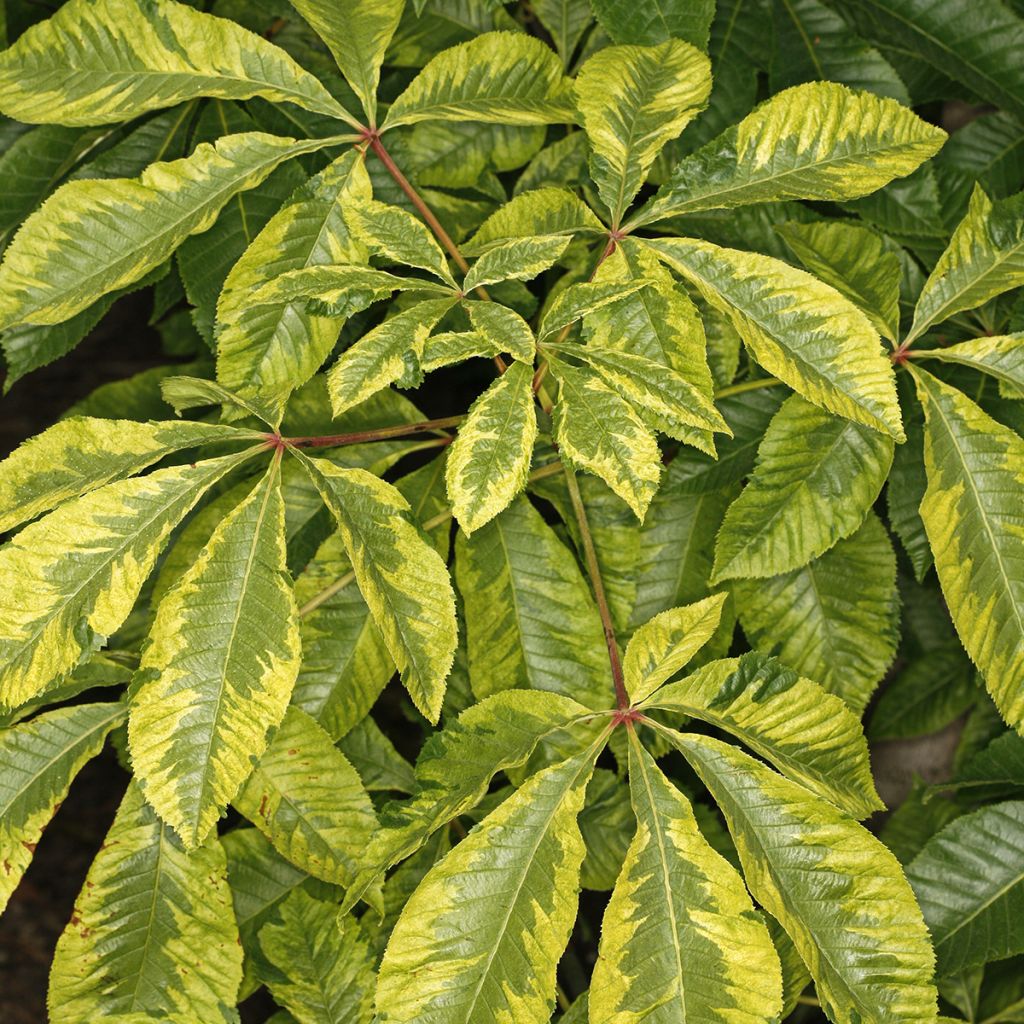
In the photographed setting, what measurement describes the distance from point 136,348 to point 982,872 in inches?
57.9

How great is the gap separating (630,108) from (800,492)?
0.37 m

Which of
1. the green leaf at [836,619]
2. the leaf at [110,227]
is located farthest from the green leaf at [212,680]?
the green leaf at [836,619]

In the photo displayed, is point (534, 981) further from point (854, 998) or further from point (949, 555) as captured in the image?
point (949, 555)

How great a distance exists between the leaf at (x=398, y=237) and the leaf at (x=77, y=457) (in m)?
0.20

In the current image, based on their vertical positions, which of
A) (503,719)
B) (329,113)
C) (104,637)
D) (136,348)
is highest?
(329,113)

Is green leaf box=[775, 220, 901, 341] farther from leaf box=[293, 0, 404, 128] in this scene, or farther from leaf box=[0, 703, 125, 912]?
leaf box=[0, 703, 125, 912]

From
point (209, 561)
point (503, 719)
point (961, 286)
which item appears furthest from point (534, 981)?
point (961, 286)

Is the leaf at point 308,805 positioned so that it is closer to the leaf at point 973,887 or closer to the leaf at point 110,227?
the leaf at point 110,227

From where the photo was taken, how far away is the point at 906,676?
1.42 meters

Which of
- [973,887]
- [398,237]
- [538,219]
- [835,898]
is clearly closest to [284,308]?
[398,237]

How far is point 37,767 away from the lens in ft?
3.03

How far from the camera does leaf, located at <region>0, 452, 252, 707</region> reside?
807 mm

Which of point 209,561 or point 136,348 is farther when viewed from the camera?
point 136,348

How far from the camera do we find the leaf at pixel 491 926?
0.78 meters
